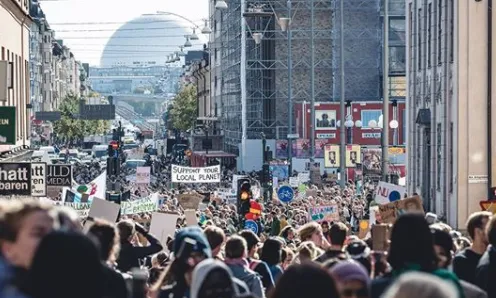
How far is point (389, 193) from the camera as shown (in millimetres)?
25875

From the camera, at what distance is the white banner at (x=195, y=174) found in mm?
44688

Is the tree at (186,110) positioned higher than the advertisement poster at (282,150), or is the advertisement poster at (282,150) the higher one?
the tree at (186,110)

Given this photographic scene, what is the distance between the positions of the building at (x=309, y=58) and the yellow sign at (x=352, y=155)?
20640 mm

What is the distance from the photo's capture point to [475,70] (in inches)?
1318

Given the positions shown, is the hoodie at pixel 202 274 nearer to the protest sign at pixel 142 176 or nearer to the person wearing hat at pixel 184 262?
the person wearing hat at pixel 184 262

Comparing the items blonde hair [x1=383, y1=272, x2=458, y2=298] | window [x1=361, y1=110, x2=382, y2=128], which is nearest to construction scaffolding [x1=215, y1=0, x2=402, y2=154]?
window [x1=361, y1=110, x2=382, y2=128]

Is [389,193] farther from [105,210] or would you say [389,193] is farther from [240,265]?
[240,265]

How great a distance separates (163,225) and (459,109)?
1426cm

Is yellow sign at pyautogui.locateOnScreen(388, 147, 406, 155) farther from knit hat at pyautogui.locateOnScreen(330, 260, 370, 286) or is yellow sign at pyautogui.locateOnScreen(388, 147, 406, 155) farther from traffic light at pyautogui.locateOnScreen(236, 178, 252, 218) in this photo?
knit hat at pyautogui.locateOnScreen(330, 260, 370, 286)

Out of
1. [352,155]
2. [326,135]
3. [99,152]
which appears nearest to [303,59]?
[326,135]

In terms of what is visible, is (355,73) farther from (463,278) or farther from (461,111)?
(463,278)

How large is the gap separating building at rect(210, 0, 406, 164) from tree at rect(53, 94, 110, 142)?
46.4m

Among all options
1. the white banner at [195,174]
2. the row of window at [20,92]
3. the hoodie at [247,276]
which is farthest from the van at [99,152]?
the hoodie at [247,276]

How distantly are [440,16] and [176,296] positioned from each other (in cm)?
2798
